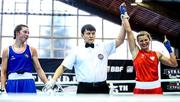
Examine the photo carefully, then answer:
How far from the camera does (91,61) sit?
2.72 metres

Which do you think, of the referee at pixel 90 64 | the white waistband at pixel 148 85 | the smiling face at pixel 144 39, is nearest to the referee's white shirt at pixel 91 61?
the referee at pixel 90 64

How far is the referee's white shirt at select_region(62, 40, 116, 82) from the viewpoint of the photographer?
2693 mm

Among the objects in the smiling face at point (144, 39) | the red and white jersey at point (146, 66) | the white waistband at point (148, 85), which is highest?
the smiling face at point (144, 39)

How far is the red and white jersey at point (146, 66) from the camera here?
2961 millimetres

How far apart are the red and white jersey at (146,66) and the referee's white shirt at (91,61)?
1.03 feet

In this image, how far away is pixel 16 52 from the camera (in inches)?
117

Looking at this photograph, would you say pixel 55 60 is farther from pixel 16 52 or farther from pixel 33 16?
pixel 33 16

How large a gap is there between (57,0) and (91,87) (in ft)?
36.2

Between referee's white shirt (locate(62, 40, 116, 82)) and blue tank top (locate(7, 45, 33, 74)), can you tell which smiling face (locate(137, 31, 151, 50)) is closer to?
referee's white shirt (locate(62, 40, 116, 82))

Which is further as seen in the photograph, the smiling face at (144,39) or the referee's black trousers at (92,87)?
the smiling face at (144,39)

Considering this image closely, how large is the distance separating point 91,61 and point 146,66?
1.84 feet

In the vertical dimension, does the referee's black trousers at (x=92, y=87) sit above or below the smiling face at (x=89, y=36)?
below

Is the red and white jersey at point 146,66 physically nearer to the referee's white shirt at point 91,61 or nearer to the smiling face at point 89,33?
the referee's white shirt at point 91,61

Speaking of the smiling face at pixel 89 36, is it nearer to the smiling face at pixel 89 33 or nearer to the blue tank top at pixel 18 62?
the smiling face at pixel 89 33
